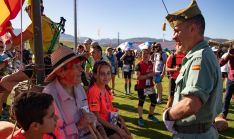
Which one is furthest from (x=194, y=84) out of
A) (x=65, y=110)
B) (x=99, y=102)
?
(x=99, y=102)

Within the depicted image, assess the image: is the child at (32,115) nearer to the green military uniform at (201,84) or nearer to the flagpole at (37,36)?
the flagpole at (37,36)

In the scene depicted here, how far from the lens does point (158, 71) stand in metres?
10.3

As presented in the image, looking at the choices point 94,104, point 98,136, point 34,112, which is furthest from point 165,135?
point 34,112

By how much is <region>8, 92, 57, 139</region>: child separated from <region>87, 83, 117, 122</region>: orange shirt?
1.40 metres

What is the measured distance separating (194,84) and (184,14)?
0.64 m

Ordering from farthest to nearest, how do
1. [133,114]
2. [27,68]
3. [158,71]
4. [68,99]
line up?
[158,71] → [133,114] → [68,99] → [27,68]

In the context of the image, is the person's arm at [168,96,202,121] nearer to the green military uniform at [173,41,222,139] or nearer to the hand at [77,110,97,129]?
the green military uniform at [173,41,222,139]

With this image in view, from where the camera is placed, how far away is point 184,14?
264cm

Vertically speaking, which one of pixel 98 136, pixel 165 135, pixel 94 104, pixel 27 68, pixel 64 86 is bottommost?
pixel 165 135

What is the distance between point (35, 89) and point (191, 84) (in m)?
1.33

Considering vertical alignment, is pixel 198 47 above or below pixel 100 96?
above

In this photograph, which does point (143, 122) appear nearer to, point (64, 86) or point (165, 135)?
point (165, 135)

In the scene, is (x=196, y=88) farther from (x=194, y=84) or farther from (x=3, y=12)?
(x=3, y=12)

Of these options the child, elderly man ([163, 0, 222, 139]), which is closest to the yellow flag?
the child
